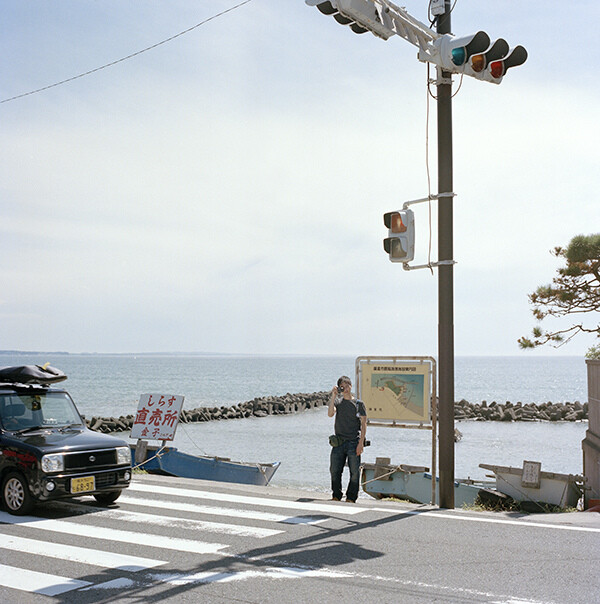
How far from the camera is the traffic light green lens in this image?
911 cm

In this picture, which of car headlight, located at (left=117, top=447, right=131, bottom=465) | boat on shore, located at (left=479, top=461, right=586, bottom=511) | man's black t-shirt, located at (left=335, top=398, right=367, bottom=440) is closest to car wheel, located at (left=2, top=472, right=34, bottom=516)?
car headlight, located at (left=117, top=447, right=131, bottom=465)

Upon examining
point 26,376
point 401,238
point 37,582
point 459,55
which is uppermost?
point 459,55

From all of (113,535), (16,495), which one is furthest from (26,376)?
(113,535)

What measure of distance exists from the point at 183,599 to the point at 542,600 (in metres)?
2.96

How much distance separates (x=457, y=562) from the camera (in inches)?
258

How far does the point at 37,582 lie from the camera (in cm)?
601

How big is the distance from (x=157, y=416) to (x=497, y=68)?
9.94 meters

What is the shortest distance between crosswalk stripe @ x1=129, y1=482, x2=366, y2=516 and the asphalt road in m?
0.05

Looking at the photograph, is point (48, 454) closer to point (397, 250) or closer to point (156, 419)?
point (397, 250)

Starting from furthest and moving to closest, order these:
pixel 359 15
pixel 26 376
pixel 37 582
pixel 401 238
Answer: pixel 26 376
pixel 401 238
pixel 359 15
pixel 37 582

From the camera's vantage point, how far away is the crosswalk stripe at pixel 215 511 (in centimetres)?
871

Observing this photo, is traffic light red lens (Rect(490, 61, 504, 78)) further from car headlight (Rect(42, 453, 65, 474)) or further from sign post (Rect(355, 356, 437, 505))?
car headlight (Rect(42, 453, 65, 474))

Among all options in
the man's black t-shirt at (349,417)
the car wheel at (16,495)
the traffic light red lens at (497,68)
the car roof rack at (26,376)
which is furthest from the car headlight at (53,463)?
the traffic light red lens at (497,68)

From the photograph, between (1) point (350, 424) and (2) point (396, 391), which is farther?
(2) point (396, 391)
